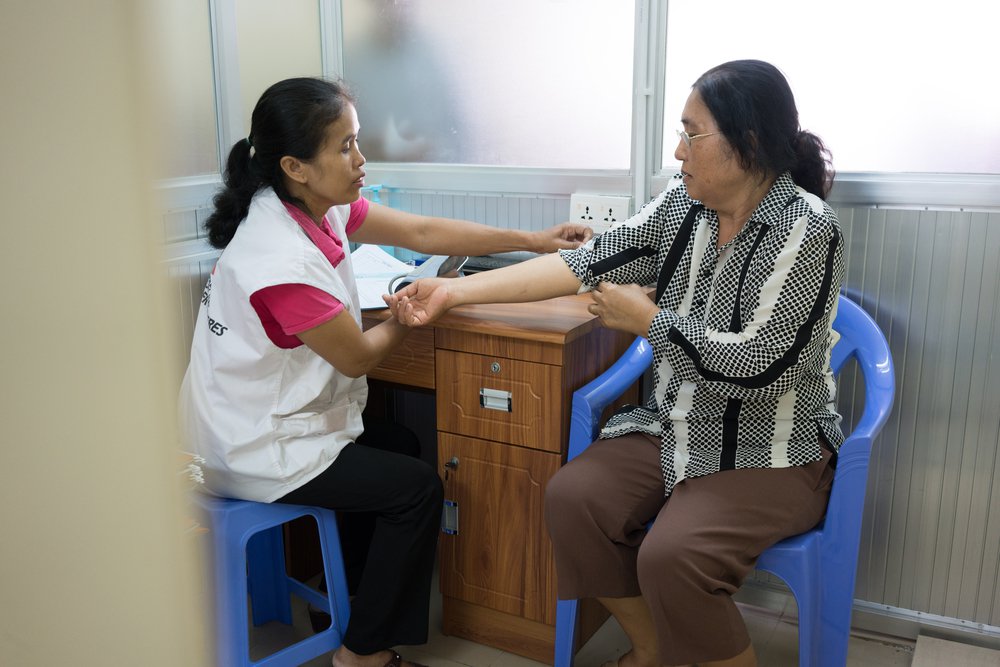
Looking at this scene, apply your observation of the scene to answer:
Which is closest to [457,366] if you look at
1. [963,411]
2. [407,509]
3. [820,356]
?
[407,509]

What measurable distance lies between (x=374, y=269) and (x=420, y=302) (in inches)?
17.9

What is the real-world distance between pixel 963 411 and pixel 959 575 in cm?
39

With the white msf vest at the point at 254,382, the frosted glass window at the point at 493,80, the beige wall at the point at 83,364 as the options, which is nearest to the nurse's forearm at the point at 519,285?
the white msf vest at the point at 254,382

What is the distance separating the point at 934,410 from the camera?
78.0 inches

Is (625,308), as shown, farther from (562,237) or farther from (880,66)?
(880,66)

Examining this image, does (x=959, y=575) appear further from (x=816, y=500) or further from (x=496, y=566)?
(x=496, y=566)

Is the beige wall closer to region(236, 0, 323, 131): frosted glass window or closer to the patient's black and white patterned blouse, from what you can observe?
the patient's black and white patterned blouse

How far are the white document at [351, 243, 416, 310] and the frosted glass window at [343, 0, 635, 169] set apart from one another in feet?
1.39

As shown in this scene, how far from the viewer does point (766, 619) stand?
86.4 inches

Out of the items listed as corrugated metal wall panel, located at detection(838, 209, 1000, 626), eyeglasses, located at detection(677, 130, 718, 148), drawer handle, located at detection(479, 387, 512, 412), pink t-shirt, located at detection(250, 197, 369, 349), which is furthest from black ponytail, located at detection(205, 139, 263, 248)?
corrugated metal wall panel, located at detection(838, 209, 1000, 626)

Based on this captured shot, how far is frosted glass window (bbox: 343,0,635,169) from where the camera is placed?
2.30 meters

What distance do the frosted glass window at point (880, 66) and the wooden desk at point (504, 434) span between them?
70cm

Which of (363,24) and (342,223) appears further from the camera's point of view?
(363,24)

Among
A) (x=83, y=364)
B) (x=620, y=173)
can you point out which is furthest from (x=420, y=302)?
(x=83, y=364)
